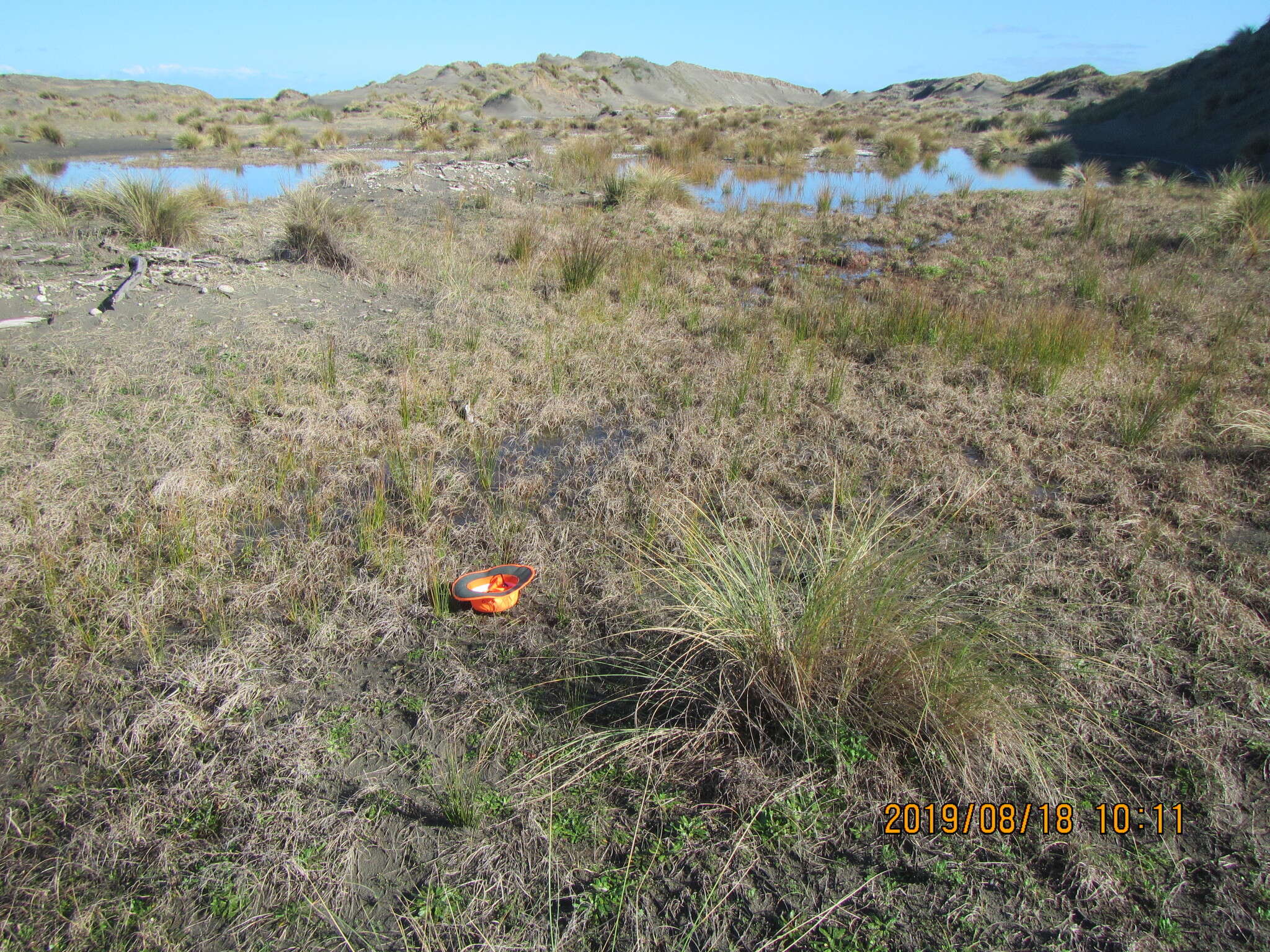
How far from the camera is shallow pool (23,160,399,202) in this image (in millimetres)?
12930

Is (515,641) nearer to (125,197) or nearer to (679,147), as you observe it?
(125,197)

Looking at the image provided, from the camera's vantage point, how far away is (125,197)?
303 inches

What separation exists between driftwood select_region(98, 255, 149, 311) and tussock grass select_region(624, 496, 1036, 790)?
20.3ft

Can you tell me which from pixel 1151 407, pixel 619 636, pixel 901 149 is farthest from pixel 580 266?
pixel 901 149

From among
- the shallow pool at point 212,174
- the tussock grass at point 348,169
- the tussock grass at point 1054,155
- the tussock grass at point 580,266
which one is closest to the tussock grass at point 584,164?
the tussock grass at point 348,169

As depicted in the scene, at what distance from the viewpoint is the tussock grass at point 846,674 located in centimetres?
224

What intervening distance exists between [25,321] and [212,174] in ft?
41.8

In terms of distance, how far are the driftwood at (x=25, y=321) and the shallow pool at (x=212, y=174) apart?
667 cm

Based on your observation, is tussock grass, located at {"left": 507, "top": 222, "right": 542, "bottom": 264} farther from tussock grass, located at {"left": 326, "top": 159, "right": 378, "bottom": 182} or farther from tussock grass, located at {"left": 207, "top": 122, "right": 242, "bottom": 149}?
tussock grass, located at {"left": 207, "top": 122, "right": 242, "bottom": 149}

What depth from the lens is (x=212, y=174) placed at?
15977mm

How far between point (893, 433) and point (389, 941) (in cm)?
413

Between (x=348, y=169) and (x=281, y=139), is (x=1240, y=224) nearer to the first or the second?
(x=348, y=169)

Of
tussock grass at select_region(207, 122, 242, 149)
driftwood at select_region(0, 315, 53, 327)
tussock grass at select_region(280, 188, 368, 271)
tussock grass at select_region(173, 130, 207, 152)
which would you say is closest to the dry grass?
driftwood at select_region(0, 315, 53, 327)

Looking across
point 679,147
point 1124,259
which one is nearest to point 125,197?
point 1124,259
